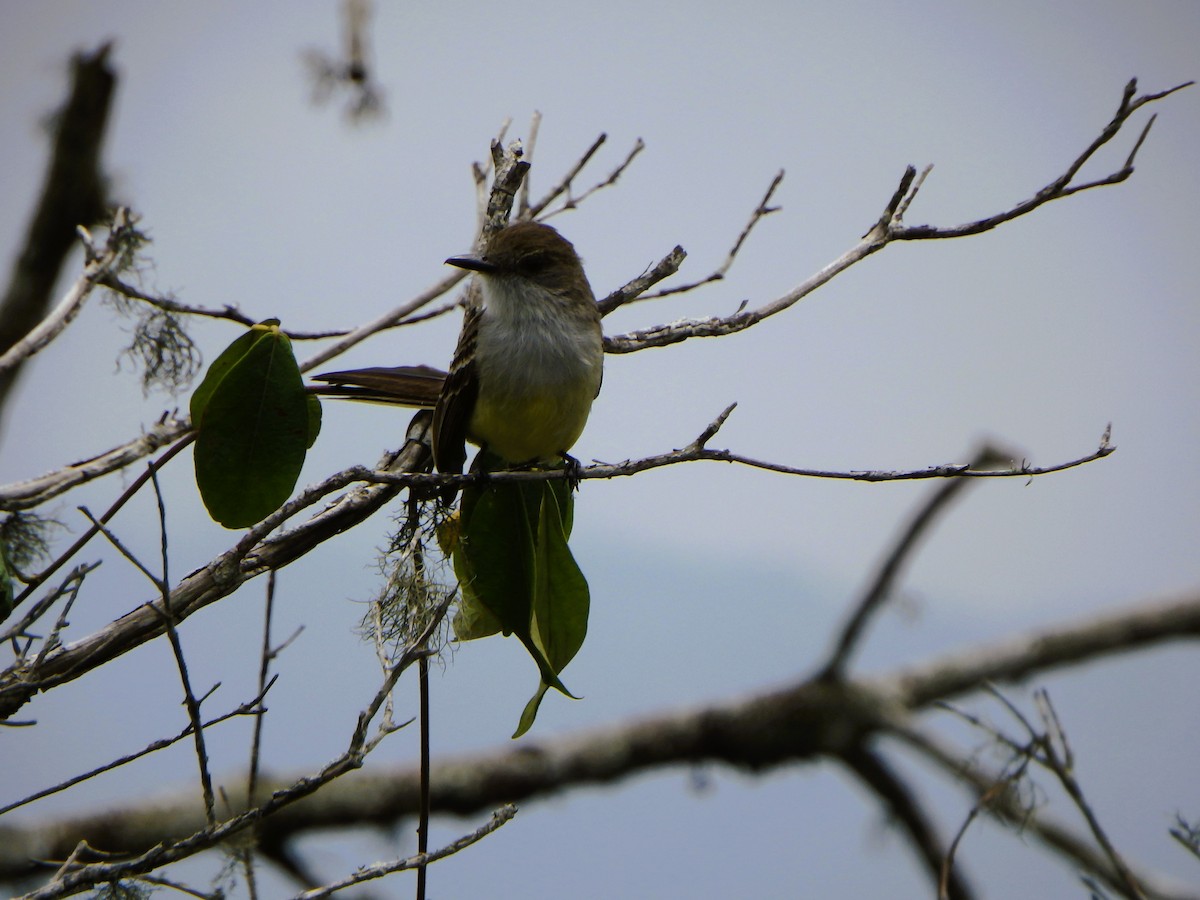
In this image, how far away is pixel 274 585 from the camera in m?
1.90

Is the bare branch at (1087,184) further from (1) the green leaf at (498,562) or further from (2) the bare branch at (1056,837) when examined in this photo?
(2) the bare branch at (1056,837)

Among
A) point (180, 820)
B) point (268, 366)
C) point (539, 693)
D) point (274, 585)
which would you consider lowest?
point (539, 693)

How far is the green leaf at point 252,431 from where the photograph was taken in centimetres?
170

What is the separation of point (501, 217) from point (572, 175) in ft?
1.57

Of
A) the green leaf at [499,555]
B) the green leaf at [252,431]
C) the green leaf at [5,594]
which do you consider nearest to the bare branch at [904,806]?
the green leaf at [499,555]

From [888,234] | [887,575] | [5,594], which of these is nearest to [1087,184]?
[888,234]

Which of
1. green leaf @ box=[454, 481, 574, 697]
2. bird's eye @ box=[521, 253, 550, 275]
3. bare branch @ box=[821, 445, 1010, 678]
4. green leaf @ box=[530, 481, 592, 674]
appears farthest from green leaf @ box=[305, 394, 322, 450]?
bare branch @ box=[821, 445, 1010, 678]

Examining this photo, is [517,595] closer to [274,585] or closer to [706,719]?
[274,585]

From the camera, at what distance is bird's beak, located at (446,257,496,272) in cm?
238

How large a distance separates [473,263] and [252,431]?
2.84 ft

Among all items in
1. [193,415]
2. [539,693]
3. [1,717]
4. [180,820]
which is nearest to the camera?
[1,717]

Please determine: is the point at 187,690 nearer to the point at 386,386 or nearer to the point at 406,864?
the point at 406,864

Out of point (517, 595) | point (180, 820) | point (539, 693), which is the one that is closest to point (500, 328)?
point (517, 595)

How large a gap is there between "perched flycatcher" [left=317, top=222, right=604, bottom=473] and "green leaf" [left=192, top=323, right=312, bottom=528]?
0.53 meters
